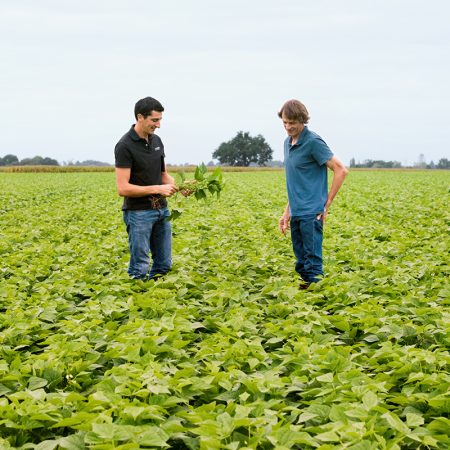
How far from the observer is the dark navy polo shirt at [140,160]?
228 inches

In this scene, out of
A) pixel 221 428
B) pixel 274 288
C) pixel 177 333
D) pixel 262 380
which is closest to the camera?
pixel 221 428

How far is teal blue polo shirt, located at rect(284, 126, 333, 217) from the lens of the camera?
231 inches

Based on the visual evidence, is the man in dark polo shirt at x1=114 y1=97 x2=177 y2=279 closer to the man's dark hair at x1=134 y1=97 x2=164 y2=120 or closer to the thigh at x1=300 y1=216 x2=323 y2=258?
the man's dark hair at x1=134 y1=97 x2=164 y2=120

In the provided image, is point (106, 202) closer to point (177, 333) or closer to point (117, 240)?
point (117, 240)

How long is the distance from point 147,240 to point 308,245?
1788mm

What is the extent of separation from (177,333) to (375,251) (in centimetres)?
497

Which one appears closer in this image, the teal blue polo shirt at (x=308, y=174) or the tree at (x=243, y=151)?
the teal blue polo shirt at (x=308, y=174)

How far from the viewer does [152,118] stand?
5.64 m

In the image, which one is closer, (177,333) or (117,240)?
(177,333)

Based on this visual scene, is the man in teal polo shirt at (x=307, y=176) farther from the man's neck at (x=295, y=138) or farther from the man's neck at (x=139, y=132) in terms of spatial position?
the man's neck at (x=139, y=132)

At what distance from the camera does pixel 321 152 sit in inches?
229

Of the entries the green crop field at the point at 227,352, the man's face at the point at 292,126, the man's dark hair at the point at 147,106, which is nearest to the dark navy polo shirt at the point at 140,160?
the man's dark hair at the point at 147,106

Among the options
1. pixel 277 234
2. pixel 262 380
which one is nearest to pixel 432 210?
pixel 277 234

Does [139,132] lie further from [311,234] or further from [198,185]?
[311,234]
